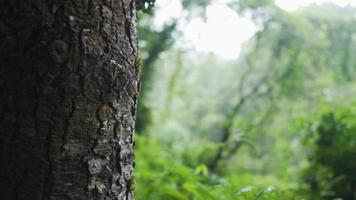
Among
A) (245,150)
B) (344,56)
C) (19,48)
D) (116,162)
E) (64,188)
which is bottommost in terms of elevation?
(64,188)

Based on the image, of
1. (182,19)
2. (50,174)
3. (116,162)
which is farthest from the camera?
(182,19)

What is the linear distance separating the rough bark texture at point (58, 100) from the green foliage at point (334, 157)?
11.2 ft

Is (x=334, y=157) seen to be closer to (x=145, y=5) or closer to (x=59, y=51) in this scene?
(x=145, y=5)

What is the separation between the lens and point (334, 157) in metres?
5.11

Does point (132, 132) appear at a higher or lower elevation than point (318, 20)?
lower

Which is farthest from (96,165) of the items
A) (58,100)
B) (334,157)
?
(334,157)

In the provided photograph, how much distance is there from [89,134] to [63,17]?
34 centimetres

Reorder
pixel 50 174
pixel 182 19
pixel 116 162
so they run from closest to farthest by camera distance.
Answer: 1. pixel 50 174
2. pixel 116 162
3. pixel 182 19

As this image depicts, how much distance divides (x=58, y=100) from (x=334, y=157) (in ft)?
13.3

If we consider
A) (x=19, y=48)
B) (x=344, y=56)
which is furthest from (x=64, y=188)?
(x=344, y=56)

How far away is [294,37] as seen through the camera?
11.1m

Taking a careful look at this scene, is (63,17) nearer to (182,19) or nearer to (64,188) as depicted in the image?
(64,188)

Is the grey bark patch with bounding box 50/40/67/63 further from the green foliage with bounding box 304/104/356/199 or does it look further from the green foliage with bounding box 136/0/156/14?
the green foliage with bounding box 304/104/356/199

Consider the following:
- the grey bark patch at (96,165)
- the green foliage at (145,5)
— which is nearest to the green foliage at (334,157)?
the green foliage at (145,5)
